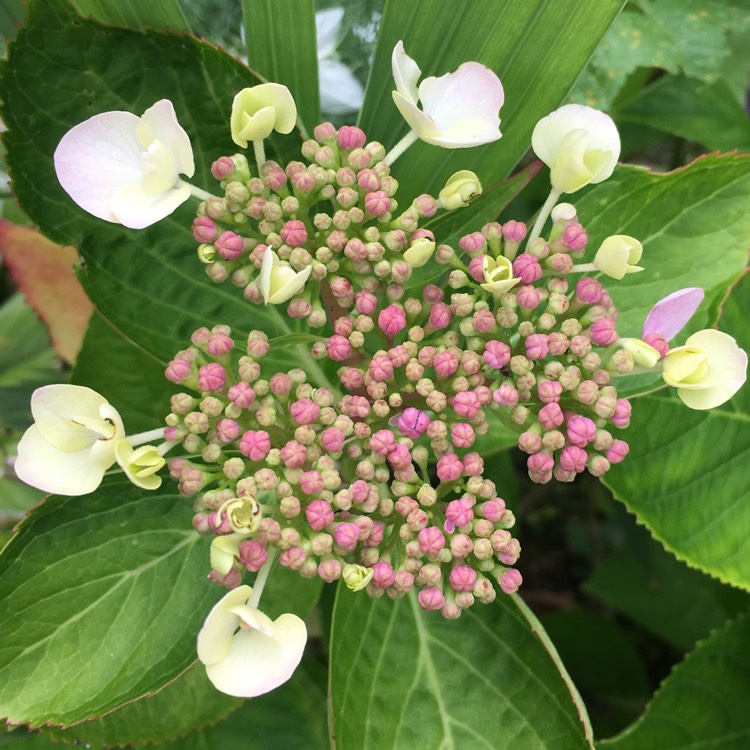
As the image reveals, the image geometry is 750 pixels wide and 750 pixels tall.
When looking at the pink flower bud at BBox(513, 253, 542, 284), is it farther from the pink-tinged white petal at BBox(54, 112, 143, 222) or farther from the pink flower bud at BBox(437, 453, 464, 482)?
the pink-tinged white petal at BBox(54, 112, 143, 222)

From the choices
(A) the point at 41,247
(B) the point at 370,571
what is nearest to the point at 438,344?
(B) the point at 370,571

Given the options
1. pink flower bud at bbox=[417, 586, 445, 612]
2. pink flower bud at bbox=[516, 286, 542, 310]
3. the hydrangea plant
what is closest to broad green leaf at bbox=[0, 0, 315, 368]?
the hydrangea plant

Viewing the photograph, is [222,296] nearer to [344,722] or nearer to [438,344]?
[438,344]

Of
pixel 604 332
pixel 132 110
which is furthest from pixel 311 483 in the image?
pixel 132 110

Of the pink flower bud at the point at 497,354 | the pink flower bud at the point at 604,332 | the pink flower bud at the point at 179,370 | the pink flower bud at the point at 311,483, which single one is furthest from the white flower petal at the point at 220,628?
the pink flower bud at the point at 604,332

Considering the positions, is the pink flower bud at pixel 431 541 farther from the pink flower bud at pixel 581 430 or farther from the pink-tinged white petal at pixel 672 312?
the pink-tinged white petal at pixel 672 312

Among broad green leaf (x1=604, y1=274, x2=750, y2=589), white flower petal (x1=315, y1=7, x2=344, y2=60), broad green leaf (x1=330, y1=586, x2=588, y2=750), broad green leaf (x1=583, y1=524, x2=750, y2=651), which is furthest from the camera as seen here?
broad green leaf (x1=583, y1=524, x2=750, y2=651)

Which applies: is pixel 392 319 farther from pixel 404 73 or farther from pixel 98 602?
pixel 98 602
